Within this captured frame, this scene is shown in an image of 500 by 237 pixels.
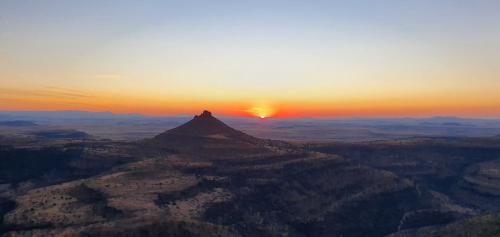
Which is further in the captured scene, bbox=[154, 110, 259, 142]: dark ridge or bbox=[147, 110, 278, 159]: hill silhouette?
bbox=[154, 110, 259, 142]: dark ridge

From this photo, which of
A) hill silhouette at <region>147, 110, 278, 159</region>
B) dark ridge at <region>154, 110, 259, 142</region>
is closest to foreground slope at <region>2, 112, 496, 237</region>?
hill silhouette at <region>147, 110, 278, 159</region>

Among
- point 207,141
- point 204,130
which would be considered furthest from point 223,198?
point 204,130

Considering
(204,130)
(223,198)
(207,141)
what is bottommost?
(223,198)

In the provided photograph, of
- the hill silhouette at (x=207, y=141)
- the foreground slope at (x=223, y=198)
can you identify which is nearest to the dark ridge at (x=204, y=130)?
the hill silhouette at (x=207, y=141)

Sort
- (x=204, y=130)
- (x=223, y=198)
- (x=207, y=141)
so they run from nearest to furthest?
(x=223, y=198) < (x=207, y=141) < (x=204, y=130)

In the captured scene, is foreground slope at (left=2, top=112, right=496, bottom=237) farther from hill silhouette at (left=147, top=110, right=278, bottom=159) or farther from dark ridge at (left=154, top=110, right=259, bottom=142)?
dark ridge at (left=154, top=110, right=259, bottom=142)

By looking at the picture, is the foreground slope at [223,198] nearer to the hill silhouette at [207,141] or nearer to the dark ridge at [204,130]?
the hill silhouette at [207,141]

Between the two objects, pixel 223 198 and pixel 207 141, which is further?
pixel 207 141

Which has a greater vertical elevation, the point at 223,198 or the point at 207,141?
the point at 207,141

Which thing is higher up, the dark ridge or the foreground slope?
the dark ridge

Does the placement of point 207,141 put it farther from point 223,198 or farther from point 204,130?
point 223,198

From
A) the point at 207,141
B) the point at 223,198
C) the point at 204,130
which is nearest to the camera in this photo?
the point at 223,198
